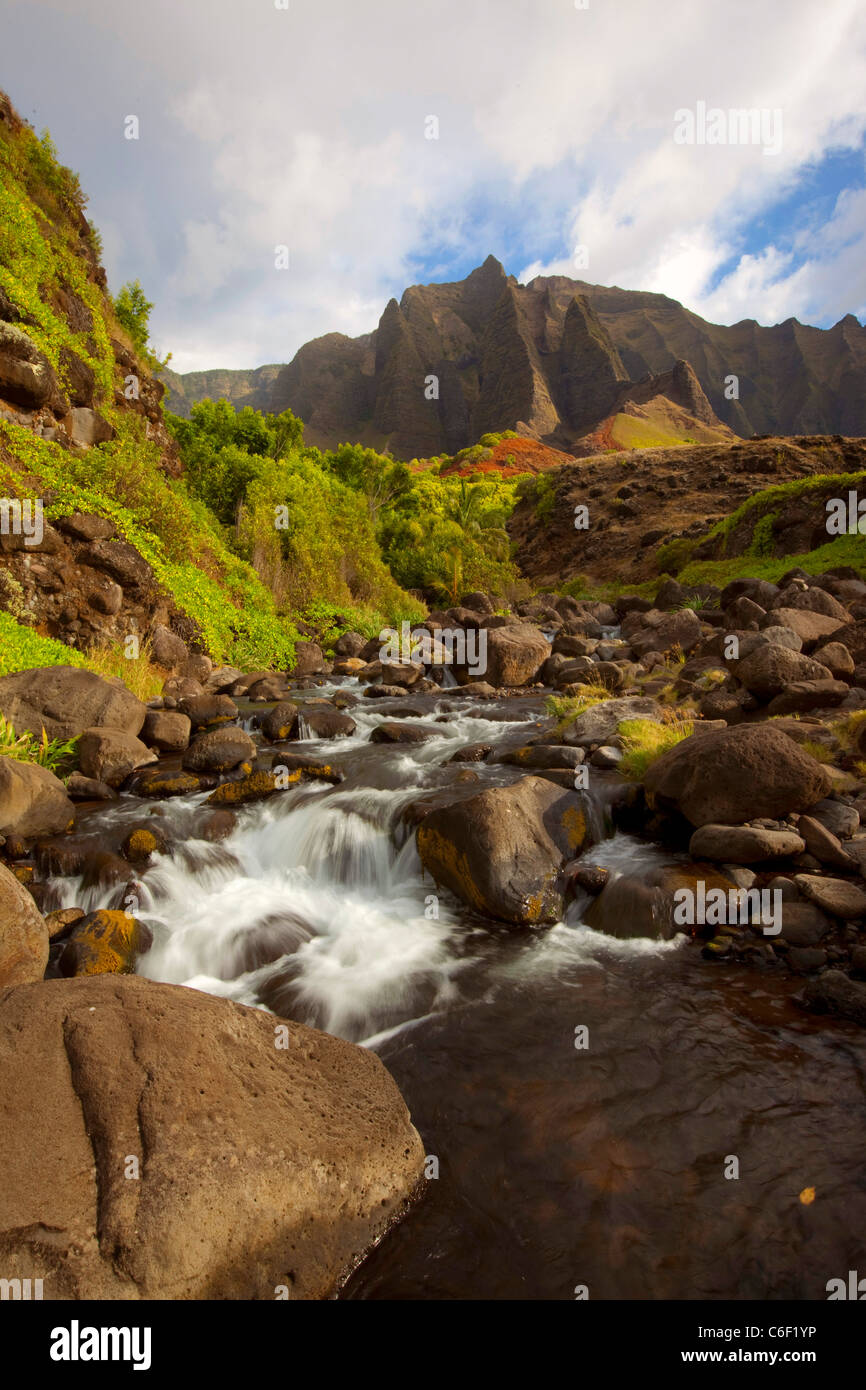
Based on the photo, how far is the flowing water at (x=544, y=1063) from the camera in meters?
3.07

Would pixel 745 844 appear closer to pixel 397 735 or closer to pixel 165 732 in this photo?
pixel 397 735

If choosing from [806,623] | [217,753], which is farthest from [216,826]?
[806,623]

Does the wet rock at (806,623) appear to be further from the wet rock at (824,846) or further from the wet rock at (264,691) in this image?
the wet rock at (264,691)

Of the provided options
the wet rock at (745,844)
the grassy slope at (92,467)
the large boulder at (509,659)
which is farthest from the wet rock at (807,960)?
the large boulder at (509,659)

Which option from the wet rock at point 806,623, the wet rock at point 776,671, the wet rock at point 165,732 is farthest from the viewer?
the wet rock at point 806,623

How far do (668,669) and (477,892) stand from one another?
1031cm

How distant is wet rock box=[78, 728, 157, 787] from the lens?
30.2ft

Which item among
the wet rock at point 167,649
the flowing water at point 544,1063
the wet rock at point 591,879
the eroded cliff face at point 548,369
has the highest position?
the eroded cliff face at point 548,369

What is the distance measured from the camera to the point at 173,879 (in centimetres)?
698

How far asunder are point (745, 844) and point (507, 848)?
2302 mm

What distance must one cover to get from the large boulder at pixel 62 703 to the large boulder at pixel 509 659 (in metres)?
10.3

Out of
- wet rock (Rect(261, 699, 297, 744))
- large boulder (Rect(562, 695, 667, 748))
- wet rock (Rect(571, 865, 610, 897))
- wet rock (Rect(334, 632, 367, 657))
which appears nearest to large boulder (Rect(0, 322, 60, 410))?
wet rock (Rect(261, 699, 297, 744))
